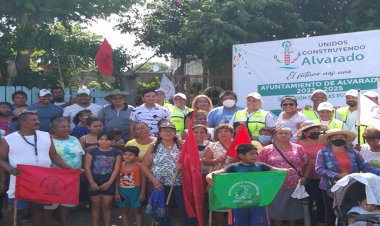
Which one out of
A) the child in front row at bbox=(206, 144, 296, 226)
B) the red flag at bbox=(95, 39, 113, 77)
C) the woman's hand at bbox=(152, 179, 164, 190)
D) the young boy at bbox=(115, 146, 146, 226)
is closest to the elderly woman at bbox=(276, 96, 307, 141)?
the child in front row at bbox=(206, 144, 296, 226)

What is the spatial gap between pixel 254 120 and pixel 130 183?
210 centimetres

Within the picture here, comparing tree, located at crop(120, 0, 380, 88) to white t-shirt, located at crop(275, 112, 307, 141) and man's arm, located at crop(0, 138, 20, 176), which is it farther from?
man's arm, located at crop(0, 138, 20, 176)

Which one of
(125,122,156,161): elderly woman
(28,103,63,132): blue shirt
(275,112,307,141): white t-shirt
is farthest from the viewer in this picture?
(28,103,63,132): blue shirt

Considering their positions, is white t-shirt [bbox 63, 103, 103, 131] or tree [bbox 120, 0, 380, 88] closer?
white t-shirt [bbox 63, 103, 103, 131]

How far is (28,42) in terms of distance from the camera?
36.2ft

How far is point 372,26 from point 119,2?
20.4 feet

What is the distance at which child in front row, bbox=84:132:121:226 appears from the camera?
7238 millimetres

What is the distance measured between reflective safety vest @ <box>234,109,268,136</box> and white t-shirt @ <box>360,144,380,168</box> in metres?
1.60

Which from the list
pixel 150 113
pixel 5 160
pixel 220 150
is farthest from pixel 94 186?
pixel 220 150

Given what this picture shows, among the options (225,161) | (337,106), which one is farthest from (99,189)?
(337,106)

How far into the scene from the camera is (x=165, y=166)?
23.4ft

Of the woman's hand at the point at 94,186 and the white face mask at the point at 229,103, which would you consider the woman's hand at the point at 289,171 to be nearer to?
the white face mask at the point at 229,103

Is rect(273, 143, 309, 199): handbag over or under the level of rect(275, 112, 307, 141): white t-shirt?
under

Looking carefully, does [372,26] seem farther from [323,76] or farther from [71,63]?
[71,63]
